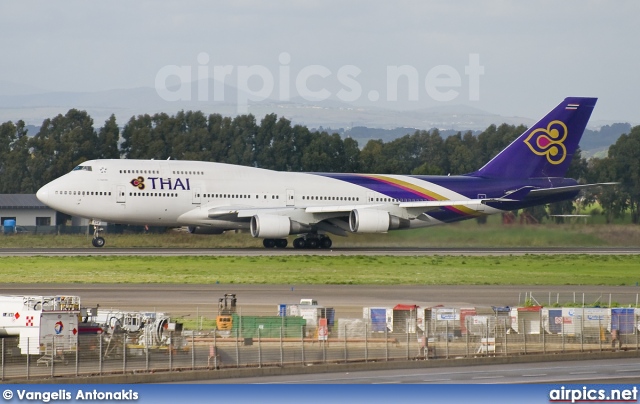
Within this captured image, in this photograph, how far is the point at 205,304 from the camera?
38.0 meters

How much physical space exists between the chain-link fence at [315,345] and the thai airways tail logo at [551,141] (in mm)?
42097

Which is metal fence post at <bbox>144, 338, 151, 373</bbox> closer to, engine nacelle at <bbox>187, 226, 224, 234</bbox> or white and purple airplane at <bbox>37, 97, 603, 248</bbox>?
white and purple airplane at <bbox>37, 97, 603, 248</bbox>

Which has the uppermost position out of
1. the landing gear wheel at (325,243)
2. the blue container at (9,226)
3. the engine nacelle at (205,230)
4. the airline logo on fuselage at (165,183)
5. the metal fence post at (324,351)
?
the airline logo on fuselage at (165,183)

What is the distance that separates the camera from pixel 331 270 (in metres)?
50.8

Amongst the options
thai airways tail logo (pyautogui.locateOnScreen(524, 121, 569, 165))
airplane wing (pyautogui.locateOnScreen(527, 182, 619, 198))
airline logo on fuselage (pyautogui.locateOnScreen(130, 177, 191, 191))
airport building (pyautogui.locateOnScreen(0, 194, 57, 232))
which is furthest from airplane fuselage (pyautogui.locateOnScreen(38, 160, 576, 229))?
airport building (pyautogui.locateOnScreen(0, 194, 57, 232))

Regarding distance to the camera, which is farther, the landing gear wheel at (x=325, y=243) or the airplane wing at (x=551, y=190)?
→ the airplane wing at (x=551, y=190)

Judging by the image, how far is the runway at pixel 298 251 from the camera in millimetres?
59000

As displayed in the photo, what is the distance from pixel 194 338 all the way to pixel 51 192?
1471 inches

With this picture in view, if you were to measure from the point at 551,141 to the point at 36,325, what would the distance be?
50.8 m

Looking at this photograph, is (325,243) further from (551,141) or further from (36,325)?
(36,325)

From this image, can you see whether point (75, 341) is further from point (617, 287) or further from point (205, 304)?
point (617, 287)

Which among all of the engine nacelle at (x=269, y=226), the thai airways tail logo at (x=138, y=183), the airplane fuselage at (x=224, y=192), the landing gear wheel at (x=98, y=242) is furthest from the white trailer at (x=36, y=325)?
the landing gear wheel at (x=98, y=242)

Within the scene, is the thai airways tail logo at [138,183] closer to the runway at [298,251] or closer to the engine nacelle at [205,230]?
the runway at [298,251]

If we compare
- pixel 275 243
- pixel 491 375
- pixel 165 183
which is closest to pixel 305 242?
pixel 275 243
